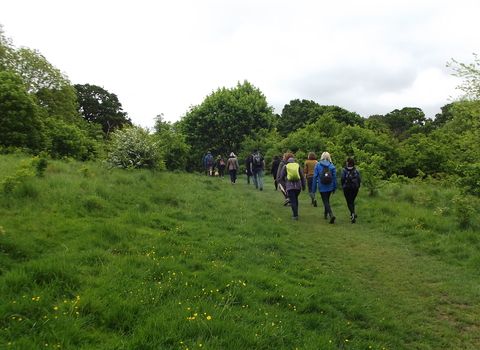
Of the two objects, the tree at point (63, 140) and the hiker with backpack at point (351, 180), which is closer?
the hiker with backpack at point (351, 180)

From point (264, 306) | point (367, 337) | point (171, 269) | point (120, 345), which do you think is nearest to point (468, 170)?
point (367, 337)

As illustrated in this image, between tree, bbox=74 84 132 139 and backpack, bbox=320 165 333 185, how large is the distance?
49238 millimetres

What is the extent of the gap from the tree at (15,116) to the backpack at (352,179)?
1821 cm

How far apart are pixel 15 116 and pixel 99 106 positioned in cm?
3827

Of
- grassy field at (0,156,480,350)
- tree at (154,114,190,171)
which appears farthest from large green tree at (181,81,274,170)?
grassy field at (0,156,480,350)

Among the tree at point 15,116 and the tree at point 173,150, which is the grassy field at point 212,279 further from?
the tree at point 15,116

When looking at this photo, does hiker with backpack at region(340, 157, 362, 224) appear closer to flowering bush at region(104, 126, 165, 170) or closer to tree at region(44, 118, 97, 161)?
flowering bush at region(104, 126, 165, 170)

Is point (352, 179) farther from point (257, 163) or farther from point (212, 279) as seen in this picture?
point (257, 163)

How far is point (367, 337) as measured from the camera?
3.41 metres

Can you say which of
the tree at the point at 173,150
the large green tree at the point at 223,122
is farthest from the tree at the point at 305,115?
the tree at the point at 173,150

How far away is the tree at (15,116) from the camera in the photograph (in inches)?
676

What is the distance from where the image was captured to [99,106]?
5272 centimetres

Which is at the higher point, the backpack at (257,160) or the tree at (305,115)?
the tree at (305,115)

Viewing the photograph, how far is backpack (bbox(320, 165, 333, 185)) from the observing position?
9.01m
